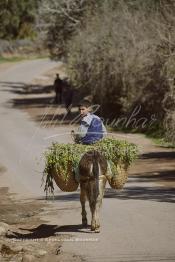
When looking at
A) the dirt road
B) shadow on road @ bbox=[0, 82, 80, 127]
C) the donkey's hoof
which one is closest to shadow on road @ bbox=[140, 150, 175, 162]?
the dirt road

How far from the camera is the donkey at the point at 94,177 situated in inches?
449

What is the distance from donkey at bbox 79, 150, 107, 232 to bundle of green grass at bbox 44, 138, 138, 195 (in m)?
0.13

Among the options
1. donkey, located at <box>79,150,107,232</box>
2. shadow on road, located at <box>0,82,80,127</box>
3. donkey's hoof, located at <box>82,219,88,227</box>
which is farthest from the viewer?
shadow on road, located at <box>0,82,80,127</box>

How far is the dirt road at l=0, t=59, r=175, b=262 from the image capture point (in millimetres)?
10430

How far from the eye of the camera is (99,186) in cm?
1144

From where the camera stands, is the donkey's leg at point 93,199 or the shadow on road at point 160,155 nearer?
the donkey's leg at point 93,199

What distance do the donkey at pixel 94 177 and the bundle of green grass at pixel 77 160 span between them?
0.13 m

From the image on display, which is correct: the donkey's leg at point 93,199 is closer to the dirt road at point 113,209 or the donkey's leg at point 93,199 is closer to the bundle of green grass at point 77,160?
the dirt road at point 113,209

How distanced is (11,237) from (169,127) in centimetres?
1481

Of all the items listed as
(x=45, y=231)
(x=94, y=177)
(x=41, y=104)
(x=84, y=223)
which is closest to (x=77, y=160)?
(x=94, y=177)

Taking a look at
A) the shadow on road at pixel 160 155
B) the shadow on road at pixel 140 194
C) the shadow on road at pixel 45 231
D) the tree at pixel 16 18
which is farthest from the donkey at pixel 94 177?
the tree at pixel 16 18

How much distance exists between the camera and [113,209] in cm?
1398

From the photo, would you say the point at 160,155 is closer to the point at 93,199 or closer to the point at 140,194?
the point at 140,194

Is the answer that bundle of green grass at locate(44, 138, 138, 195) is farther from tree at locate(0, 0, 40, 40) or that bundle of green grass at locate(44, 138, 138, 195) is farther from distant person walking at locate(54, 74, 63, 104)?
tree at locate(0, 0, 40, 40)
